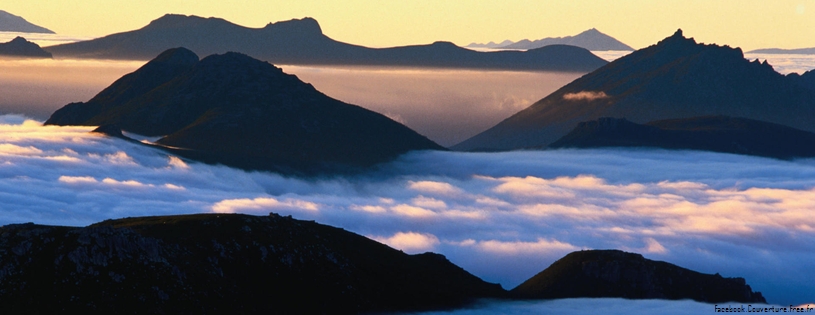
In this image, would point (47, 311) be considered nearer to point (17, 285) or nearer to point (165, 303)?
point (17, 285)

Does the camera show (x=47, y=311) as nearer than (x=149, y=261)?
Yes

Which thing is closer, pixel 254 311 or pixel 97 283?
pixel 97 283

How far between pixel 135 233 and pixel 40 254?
1555 centimetres

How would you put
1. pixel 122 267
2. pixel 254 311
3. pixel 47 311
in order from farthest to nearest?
pixel 254 311, pixel 122 267, pixel 47 311

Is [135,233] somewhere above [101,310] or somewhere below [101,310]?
above

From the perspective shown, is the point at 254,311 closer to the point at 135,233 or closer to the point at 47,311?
the point at 135,233

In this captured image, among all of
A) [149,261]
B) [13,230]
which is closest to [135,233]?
[149,261]

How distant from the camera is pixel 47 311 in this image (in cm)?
17238

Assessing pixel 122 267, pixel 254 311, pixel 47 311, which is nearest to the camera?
pixel 47 311

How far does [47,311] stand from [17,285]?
259 inches

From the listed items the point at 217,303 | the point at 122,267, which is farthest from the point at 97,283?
the point at 217,303

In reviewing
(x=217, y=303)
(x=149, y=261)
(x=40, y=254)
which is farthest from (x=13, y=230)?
(x=217, y=303)

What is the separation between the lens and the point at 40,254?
591ft

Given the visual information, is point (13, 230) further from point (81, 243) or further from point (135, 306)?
point (135, 306)
